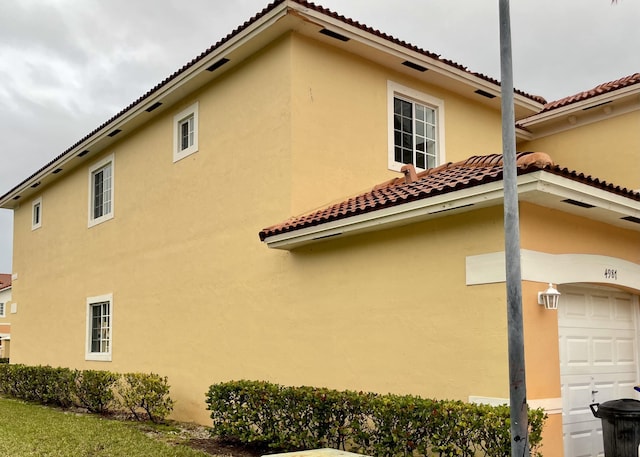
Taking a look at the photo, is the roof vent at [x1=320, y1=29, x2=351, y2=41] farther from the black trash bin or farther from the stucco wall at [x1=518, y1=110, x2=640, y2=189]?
the black trash bin

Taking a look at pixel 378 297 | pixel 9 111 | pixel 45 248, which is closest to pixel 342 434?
pixel 378 297

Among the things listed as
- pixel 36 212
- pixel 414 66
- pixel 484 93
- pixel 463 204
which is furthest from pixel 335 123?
pixel 36 212

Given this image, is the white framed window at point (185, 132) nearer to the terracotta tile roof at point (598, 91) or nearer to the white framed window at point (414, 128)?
the white framed window at point (414, 128)

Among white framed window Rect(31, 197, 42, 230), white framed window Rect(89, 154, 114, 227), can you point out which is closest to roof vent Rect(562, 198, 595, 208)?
white framed window Rect(89, 154, 114, 227)

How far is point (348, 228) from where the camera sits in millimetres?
9133

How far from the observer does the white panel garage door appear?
332 inches

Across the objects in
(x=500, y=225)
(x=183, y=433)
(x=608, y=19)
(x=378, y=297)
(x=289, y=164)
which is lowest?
(x=183, y=433)

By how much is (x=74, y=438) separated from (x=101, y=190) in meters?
8.48

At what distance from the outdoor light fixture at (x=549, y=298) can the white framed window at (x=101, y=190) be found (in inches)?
468

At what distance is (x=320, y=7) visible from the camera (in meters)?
10.5

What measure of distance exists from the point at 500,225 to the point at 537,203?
51 cm

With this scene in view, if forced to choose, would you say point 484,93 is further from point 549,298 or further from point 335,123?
point 549,298

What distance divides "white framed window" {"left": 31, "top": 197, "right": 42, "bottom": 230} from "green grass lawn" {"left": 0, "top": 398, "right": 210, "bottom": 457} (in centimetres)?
894

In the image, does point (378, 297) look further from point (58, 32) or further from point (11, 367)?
point (58, 32)
